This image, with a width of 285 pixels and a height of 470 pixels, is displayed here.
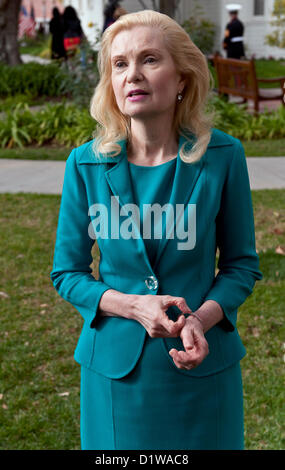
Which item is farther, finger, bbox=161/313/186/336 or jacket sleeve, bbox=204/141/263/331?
jacket sleeve, bbox=204/141/263/331

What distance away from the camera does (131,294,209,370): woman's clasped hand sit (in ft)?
5.37

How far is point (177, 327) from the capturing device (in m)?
1.65

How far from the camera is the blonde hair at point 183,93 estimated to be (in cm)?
179

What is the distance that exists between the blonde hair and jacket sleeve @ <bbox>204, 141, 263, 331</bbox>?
130 millimetres

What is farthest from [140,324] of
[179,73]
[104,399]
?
[179,73]

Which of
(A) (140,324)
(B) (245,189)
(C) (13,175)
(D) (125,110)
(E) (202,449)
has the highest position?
(D) (125,110)

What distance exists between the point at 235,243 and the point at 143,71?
0.57 meters

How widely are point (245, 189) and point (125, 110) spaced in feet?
1.38

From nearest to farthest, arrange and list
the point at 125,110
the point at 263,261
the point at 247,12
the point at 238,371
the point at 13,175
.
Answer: the point at 125,110
the point at 238,371
the point at 263,261
the point at 13,175
the point at 247,12

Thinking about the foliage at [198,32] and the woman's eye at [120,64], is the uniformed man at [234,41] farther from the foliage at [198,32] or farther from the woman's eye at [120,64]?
the woman's eye at [120,64]

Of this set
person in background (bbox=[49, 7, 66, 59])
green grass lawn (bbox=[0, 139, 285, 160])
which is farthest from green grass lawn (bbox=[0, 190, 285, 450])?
person in background (bbox=[49, 7, 66, 59])

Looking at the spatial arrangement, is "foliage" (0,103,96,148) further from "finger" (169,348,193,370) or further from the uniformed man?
"finger" (169,348,193,370)

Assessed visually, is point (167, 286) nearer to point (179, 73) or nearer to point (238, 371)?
point (238, 371)

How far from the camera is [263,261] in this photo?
5754mm
